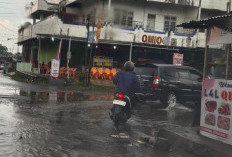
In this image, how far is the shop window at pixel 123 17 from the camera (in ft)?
107

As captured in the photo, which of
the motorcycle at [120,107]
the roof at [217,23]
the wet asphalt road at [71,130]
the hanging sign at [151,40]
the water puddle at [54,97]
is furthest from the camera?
the hanging sign at [151,40]

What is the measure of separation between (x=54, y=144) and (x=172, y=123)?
16.7 feet

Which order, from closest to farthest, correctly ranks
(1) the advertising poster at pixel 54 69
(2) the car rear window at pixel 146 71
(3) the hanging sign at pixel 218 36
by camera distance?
(3) the hanging sign at pixel 218 36
(2) the car rear window at pixel 146 71
(1) the advertising poster at pixel 54 69

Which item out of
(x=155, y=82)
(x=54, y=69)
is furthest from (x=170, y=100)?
(x=54, y=69)

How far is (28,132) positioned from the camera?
344 inches

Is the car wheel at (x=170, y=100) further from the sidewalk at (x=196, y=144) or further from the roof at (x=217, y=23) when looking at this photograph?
the roof at (x=217, y=23)

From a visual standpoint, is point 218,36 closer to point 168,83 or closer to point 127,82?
point 127,82

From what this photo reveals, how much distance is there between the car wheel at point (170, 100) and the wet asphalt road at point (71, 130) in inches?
26.8

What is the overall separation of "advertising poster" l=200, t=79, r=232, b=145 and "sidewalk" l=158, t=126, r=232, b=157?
0.18 metres

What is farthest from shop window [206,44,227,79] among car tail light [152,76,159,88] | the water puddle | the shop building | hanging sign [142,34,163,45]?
hanging sign [142,34,163,45]

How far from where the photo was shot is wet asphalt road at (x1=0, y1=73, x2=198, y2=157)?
23.7ft

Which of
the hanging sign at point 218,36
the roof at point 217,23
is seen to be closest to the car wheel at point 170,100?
the roof at point 217,23

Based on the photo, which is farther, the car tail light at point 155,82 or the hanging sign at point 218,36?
the car tail light at point 155,82

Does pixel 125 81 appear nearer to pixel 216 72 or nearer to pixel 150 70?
pixel 216 72
